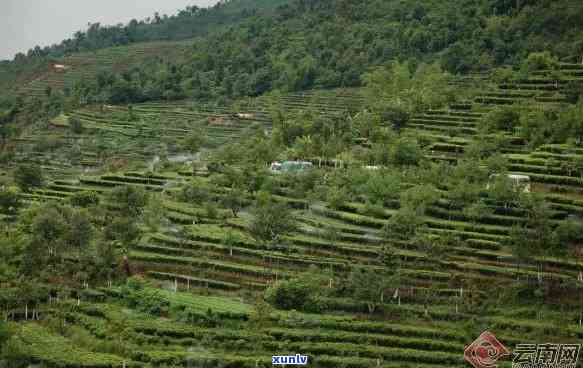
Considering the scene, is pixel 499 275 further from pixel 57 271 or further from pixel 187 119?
pixel 187 119

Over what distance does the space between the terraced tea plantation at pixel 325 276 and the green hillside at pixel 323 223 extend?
0.08m

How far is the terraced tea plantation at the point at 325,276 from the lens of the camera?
25422 millimetres

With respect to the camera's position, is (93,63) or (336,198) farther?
(93,63)

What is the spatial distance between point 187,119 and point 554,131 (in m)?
28.6

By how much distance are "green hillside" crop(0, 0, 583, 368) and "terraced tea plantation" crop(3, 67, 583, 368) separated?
0.27 feet

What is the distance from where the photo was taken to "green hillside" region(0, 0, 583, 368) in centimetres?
2609

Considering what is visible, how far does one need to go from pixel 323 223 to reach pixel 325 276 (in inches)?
210

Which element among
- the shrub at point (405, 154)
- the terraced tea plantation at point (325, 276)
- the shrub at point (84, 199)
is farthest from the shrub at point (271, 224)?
the shrub at point (405, 154)

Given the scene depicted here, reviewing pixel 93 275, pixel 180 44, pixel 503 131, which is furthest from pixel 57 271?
pixel 180 44

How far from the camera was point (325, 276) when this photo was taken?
1161 inches

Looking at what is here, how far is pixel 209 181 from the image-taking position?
1586 inches

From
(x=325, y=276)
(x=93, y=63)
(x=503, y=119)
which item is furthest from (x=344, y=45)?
(x=325, y=276)

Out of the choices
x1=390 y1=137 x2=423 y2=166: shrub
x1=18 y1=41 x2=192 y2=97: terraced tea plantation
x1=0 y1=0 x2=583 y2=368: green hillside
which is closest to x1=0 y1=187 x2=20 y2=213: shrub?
x1=0 y1=0 x2=583 y2=368: green hillside

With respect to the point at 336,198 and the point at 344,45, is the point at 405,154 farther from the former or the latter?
the point at 344,45
